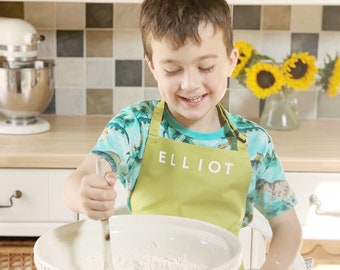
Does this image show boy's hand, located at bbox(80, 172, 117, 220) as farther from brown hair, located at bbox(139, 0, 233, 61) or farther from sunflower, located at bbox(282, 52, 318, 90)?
sunflower, located at bbox(282, 52, 318, 90)

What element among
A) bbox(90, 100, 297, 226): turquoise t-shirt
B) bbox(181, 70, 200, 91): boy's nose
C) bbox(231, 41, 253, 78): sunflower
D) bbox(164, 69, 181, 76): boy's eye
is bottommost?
bbox(90, 100, 297, 226): turquoise t-shirt

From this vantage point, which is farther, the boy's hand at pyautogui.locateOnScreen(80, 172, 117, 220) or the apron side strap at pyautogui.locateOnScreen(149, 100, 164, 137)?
the apron side strap at pyautogui.locateOnScreen(149, 100, 164, 137)

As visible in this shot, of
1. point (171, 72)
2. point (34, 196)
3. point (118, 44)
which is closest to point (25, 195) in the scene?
point (34, 196)

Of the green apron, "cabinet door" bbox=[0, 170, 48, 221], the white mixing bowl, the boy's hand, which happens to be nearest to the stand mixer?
"cabinet door" bbox=[0, 170, 48, 221]

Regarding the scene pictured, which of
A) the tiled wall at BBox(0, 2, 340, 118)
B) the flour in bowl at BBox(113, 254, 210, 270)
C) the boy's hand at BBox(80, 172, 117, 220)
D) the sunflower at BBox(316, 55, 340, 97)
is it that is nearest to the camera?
the boy's hand at BBox(80, 172, 117, 220)

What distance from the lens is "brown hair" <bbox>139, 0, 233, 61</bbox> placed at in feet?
3.75

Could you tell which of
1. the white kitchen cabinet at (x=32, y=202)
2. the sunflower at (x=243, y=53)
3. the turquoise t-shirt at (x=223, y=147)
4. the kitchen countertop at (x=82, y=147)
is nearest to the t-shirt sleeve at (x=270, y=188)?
the turquoise t-shirt at (x=223, y=147)

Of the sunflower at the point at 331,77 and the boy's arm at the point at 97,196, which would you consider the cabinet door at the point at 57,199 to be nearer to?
the sunflower at the point at 331,77

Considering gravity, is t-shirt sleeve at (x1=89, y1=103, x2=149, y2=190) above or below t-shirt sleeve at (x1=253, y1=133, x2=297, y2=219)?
above

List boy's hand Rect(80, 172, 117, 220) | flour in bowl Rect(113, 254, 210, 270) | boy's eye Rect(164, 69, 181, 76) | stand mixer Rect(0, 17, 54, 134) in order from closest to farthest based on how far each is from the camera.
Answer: boy's hand Rect(80, 172, 117, 220), flour in bowl Rect(113, 254, 210, 270), boy's eye Rect(164, 69, 181, 76), stand mixer Rect(0, 17, 54, 134)

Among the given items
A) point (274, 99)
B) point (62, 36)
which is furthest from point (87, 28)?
point (274, 99)

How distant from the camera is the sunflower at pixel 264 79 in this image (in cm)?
218

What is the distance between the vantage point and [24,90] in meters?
2.18

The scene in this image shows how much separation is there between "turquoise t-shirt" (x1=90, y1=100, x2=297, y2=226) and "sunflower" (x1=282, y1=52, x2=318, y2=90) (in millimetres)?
881
